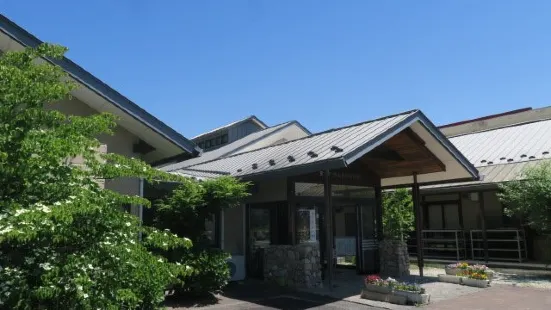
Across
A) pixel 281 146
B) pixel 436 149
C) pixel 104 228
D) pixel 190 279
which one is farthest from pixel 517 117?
pixel 104 228

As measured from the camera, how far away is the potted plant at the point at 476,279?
12.1m

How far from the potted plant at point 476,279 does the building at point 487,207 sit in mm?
4987

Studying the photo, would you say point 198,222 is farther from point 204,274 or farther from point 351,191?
point 351,191

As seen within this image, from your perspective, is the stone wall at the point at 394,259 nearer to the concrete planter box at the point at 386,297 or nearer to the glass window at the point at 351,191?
the glass window at the point at 351,191

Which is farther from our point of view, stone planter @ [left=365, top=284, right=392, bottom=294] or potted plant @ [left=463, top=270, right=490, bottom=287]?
potted plant @ [left=463, top=270, right=490, bottom=287]

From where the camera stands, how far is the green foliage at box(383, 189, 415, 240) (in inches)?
639

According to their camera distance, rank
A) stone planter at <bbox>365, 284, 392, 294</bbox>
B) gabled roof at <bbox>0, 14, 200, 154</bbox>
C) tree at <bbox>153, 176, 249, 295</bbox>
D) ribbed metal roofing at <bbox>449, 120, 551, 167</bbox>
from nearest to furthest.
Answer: gabled roof at <bbox>0, 14, 200, 154</bbox> < tree at <bbox>153, 176, 249, 295</bbox> < stone planter at <bbox>365, 284, 392, 294</bbox> < ribbed metal roofing at <bbox>449, 120, 551, 167</bbox>

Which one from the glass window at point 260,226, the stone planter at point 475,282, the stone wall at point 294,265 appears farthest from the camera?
the glass window at point 260,226

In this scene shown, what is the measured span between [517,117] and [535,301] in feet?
70.8

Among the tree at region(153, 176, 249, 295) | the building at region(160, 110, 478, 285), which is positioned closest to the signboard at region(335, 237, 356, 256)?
the building at region(160, 110, 478, 285)

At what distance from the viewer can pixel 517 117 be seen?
2873 cm

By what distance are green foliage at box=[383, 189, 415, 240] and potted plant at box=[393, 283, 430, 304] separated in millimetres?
5237

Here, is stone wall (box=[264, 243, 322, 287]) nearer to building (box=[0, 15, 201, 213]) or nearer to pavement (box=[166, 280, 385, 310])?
Answer: pavement (box=[166, 280, 385, 310])

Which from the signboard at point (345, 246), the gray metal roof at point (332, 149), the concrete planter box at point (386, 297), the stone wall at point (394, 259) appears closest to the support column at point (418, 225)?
the stone wall at point (394, 259)
